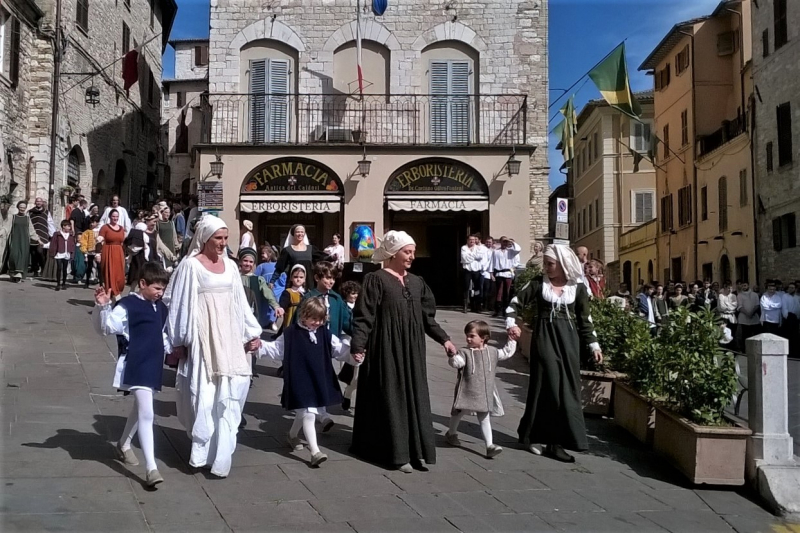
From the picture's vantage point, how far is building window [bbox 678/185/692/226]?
116 ft

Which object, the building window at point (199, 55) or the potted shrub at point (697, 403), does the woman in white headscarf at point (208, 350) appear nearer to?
the potted shrub at point (697, 403)

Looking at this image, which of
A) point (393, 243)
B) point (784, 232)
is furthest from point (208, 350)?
point (784, 232)

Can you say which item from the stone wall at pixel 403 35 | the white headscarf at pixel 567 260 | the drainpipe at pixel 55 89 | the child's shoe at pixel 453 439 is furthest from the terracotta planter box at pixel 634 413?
the drainpipe at pixel 55 89

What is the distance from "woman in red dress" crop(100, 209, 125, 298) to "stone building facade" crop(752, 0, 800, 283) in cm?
1919

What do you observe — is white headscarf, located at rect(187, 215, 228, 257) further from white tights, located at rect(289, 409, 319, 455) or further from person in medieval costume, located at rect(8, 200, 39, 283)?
person in medieval costume, located at rect(8, 200, 39, 283)

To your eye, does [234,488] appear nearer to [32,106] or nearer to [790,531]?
[790,531]

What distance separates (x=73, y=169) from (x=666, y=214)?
995 inches

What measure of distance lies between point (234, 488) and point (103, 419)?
2.38 meters

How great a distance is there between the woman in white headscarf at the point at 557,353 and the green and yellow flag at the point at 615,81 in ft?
37.4

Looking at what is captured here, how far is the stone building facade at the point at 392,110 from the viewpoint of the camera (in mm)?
22000

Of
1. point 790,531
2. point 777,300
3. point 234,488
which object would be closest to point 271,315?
point 234,488

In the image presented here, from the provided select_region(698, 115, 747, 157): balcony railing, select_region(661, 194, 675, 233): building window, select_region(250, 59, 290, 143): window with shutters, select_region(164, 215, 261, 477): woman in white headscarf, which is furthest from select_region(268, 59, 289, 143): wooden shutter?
select_region(661, 194, 675, 233): building window

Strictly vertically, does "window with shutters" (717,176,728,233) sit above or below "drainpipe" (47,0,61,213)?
below

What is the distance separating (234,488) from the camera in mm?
6004
